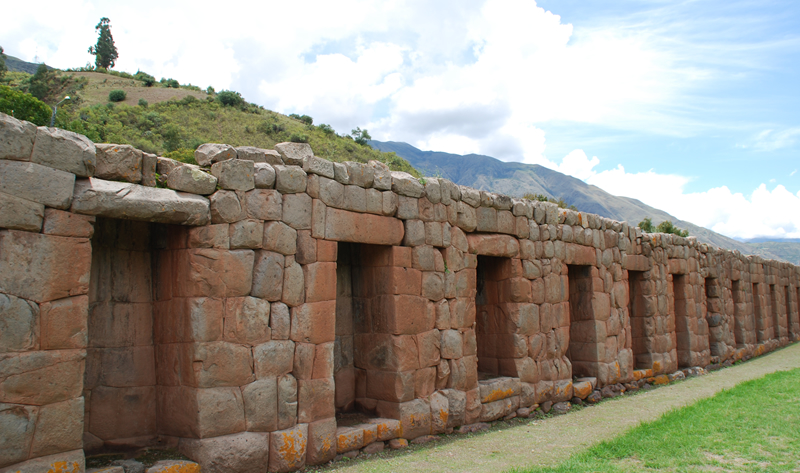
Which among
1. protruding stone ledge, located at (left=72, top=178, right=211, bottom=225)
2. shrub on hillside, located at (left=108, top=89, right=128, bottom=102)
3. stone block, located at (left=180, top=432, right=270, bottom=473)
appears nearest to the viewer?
protruding stone ledge, located at (left=72, top=178, right=211, bottom=225)

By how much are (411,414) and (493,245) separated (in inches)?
122

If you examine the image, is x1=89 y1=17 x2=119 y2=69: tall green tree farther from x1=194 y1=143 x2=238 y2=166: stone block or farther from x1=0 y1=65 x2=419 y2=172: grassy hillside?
x1=194 y1=143 x2=238 y2=166: stone block

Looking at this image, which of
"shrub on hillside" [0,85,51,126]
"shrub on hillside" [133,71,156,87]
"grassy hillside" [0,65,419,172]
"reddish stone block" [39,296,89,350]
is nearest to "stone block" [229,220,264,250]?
"reddish stone block" [39,296,89,350]

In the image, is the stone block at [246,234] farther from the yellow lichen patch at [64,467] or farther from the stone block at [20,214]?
the yellow lichen patch at [64,467]

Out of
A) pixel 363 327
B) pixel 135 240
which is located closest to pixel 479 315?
pixel 363 327

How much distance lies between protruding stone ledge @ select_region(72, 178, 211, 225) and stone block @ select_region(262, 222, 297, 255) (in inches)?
25.5

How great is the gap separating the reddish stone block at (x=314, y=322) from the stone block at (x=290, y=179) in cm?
131

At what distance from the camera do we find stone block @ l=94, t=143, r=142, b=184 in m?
5.12

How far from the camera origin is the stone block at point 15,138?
438 centimetres

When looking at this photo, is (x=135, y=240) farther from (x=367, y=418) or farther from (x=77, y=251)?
(x=367, y=418)

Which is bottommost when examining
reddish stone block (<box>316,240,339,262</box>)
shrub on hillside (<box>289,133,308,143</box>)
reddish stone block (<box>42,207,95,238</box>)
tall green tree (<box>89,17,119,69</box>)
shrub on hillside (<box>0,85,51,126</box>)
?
reddish stone block (<box>316,240,339,262</box>)

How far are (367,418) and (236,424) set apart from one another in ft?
7.23

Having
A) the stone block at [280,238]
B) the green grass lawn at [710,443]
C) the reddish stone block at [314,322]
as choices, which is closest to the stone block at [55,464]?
the reddish stone block at [314,322]

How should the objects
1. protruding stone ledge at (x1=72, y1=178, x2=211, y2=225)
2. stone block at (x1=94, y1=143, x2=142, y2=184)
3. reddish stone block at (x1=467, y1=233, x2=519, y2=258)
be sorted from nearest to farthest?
protruding stone ledge at (x1=72, y1=178, x2=211, y2=225), stone block at (x1=94, y1=143, x2=142, y2=184), reddish stone block at (x1=467, y1=233, x2=519, y2=258)
